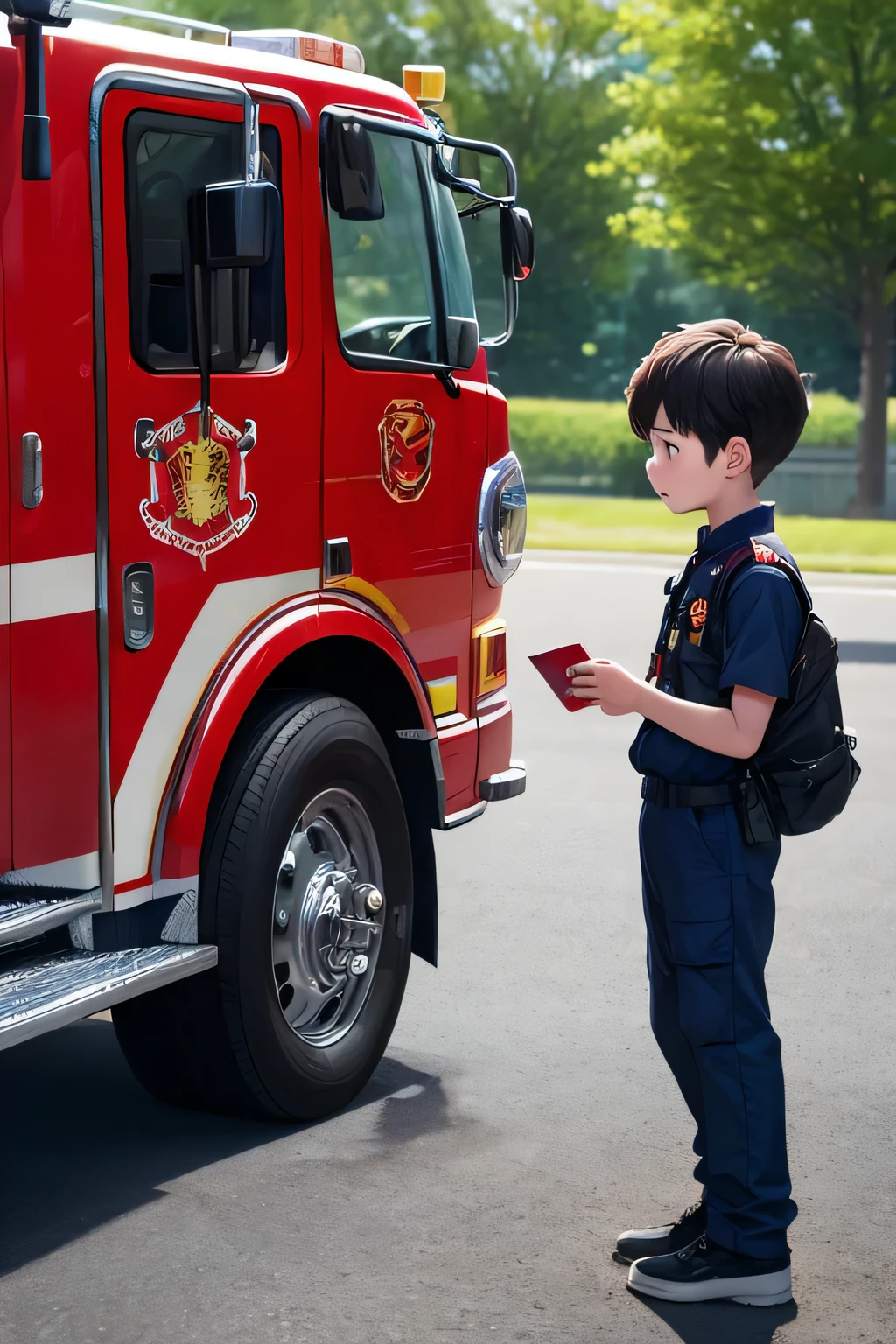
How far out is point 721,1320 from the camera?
3.81 meters

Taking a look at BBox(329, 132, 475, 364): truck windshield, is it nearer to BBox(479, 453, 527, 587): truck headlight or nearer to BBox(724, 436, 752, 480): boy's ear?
BBox(479, 453, 527, 587): truck headlight

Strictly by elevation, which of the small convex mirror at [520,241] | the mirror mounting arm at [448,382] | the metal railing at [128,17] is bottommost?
the mirror mounting arm at [448,382]

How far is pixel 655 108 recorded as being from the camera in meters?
27.6

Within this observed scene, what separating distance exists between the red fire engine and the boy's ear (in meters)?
1.23

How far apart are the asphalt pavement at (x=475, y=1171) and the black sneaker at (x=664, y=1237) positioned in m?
0.05

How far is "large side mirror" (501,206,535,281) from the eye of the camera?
5.83 metres

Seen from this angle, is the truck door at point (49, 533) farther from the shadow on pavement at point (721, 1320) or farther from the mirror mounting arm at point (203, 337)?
the shadow on pavement at point (721, 1320)

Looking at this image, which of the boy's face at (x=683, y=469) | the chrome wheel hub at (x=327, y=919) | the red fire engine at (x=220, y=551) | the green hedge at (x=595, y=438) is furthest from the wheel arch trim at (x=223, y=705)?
the green hedge at (x=595, y=438)

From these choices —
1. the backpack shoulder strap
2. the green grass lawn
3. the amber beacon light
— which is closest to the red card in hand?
the backpack shoulder strap

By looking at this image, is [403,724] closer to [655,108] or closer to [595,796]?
[595,796]

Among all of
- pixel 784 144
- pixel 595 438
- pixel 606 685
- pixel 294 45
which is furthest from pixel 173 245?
pixel 595 438

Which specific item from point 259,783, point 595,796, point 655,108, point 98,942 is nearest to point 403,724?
point 259,783

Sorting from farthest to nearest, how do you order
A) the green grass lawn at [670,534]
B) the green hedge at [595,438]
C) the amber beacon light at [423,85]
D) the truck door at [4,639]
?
the green hedge at [595,438] < the green grass lawn at [670,534] < the amber beacon light at [423,85] < the truck door at [4,639]

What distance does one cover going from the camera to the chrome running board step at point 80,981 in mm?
3891
